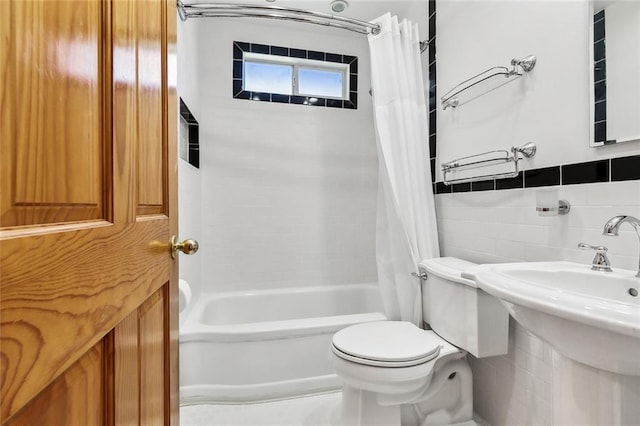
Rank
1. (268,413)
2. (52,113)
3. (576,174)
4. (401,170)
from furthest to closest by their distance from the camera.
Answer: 1. (401,170)
2. (268,413)
3. (576,174)
4. (52,113)

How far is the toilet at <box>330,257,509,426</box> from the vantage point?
1.25 meters

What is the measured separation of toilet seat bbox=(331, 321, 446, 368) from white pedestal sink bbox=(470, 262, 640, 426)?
48 centimetres

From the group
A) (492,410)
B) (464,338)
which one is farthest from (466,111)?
(492,410)

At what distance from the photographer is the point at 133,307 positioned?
1.91 ft

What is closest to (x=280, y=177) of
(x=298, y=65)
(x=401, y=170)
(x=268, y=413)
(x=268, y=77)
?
(x=268, y=77)

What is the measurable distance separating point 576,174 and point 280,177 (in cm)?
179

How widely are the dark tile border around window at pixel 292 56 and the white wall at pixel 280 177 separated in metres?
0.04

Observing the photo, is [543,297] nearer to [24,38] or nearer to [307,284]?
[24,38]

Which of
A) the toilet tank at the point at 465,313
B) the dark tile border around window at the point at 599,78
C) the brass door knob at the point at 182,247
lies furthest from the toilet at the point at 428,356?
the brass door knob at the point at 182,247

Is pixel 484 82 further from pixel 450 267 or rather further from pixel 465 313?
pixel 465 313

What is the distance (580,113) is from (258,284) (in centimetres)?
207

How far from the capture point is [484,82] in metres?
1.57

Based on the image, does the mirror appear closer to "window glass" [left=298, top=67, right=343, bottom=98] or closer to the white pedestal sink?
the white pedestal sink

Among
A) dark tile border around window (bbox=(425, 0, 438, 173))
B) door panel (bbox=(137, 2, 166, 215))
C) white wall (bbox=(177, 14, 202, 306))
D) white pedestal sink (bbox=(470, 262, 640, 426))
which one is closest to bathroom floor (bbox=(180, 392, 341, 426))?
white wall (bbox=(177, 14, 202, 306))
